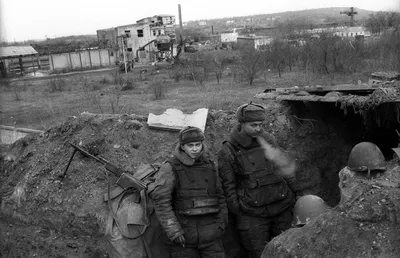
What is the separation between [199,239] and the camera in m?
3.83

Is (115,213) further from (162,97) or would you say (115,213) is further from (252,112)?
(162,97)

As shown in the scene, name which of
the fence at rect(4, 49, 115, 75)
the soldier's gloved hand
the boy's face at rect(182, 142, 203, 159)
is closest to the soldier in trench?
the boy's face at rect(182, 142, 203, 159)

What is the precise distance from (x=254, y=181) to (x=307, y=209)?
56 centimetres

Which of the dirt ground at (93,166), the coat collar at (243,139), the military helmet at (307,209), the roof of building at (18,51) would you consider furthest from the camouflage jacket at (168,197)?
the roof of building at (18,51)

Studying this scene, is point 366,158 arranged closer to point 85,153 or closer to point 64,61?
point 85,153

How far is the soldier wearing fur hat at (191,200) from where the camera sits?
12.2ft

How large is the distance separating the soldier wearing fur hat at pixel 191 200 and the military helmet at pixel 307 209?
654 mm

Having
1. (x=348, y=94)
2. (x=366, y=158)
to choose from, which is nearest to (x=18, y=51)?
(x=348, y=94)

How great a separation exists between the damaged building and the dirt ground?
32.5m

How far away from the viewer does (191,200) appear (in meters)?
3.83

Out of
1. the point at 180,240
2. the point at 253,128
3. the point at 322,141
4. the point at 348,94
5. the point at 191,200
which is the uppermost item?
the point at 348,94

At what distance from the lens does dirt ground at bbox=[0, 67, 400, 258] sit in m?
5.18

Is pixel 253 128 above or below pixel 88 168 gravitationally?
above

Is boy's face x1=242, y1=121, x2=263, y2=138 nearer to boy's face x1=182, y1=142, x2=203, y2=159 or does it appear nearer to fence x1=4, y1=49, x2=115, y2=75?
boy's face x1=182, y1=142, x2=203, y2=159
